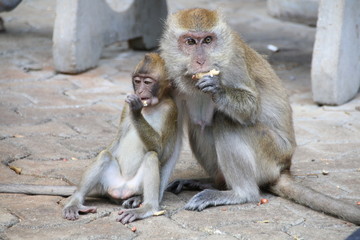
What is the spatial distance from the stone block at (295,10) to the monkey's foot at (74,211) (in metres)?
6.54

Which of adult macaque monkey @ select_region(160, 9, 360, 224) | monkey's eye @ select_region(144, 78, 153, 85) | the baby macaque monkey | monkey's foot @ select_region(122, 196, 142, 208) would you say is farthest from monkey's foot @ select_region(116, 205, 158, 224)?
monkey's eye @ select_region(144, 78, 153, 85)

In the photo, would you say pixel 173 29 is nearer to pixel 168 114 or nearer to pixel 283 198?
pixel 168 114

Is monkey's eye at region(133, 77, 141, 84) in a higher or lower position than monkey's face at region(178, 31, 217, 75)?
lower

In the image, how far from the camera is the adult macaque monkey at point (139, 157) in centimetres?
451

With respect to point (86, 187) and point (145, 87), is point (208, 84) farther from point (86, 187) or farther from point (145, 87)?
point (86, 187)

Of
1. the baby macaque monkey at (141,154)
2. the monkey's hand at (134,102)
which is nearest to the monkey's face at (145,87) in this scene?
the baby macaque monkey at (141,154)

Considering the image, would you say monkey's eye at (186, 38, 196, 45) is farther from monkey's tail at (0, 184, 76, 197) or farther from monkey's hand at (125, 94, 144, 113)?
monkey's tail at (0, 184, 76, 197)

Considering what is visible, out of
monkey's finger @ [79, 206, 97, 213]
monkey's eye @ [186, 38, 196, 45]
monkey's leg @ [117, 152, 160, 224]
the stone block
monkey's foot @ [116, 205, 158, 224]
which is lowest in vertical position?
the stone block

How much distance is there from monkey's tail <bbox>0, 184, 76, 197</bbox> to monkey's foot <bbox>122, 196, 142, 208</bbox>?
38 centimetres

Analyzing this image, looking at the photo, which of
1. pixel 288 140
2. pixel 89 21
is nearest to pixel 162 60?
pixel 288 140

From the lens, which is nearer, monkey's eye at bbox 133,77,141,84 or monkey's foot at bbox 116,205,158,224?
monkey's foot at bbox 116,205,158,224

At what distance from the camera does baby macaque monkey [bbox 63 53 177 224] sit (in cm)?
451

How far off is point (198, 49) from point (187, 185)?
1124 mm

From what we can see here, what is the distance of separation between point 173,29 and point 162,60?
0.22m
